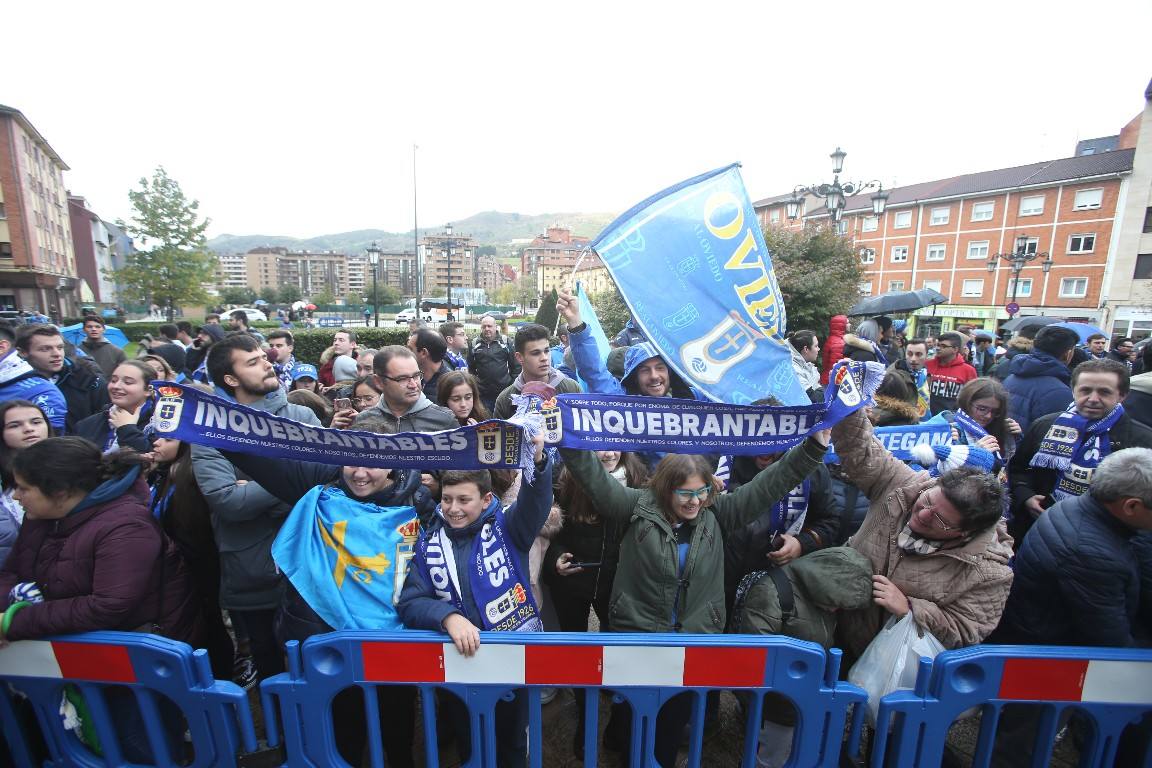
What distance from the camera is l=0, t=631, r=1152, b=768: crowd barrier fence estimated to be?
1.99 m

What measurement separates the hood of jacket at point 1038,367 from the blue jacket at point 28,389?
699cm

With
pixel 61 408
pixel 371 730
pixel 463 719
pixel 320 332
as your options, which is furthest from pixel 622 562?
pixel 320 332

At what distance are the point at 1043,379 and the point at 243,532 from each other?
215 inches

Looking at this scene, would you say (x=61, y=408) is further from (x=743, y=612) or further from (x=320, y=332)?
(x=320, y=332)

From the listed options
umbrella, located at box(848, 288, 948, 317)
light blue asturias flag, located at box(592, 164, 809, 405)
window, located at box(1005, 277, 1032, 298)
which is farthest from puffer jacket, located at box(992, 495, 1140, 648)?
window, located at box(1005, 277, 1032, 298)

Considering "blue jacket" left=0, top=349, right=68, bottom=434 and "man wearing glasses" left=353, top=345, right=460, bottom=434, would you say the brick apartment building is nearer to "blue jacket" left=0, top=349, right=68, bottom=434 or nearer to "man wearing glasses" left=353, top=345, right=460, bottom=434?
"blue jacket" left=0, top=349, right=68, bottom=434

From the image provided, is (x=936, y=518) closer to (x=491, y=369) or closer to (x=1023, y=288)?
(x=491, y=369)

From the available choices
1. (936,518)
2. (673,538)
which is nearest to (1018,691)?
(936,518)

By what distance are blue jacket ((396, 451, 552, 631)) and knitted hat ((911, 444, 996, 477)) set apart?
6.55 ft

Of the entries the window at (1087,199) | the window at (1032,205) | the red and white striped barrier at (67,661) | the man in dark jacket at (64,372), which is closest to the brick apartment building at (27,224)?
the man in dark jacket at (64,372)

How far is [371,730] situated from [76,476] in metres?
1.47

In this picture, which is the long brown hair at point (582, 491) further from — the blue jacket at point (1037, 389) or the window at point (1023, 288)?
the window at point (1023, 288)

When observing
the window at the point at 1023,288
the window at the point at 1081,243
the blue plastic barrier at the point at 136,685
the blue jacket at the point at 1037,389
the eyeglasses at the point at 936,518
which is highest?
the window at the point at 1081,243

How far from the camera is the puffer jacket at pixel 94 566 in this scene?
203cm
